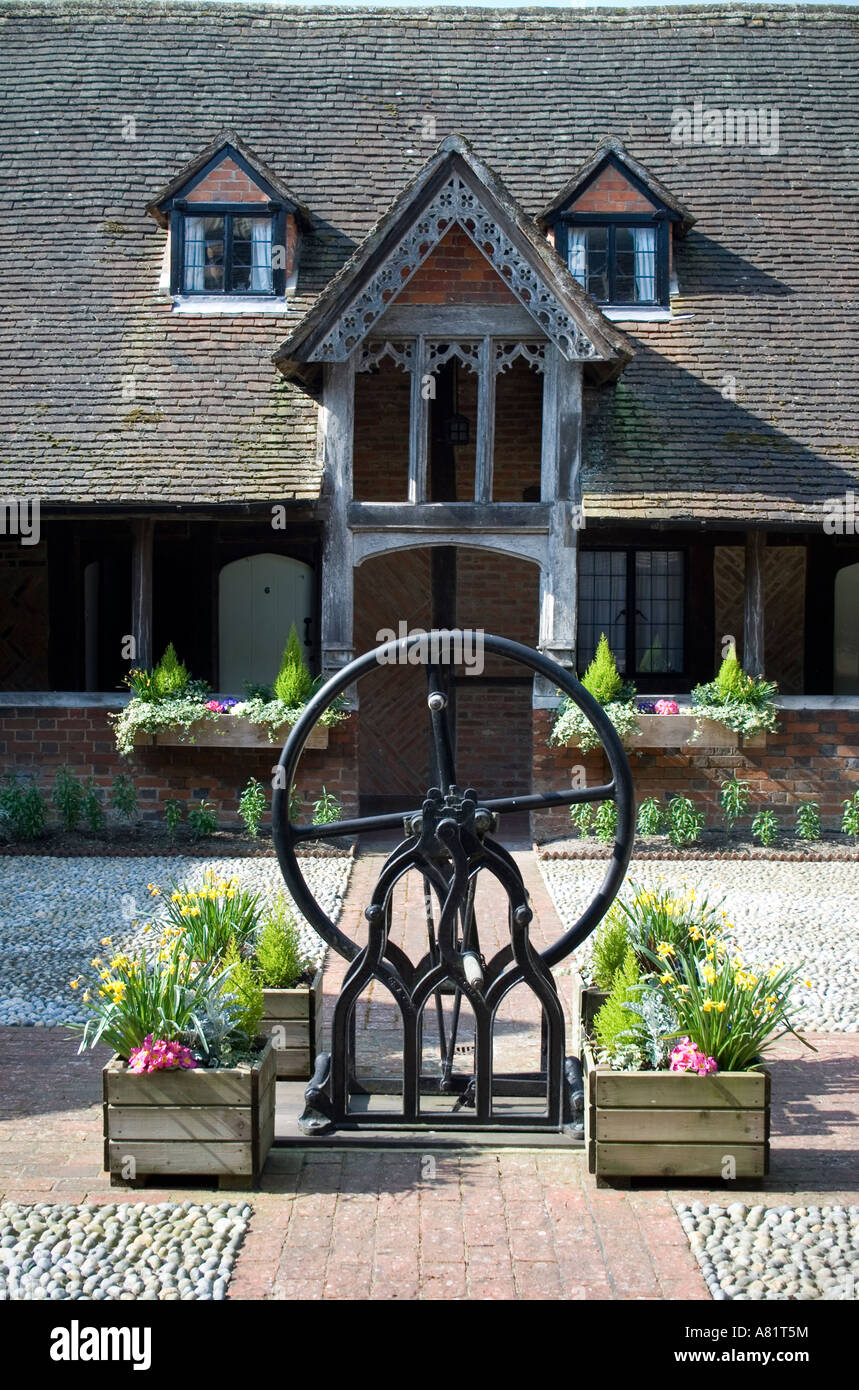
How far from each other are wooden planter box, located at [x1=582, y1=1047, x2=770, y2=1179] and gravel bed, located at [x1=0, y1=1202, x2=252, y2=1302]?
54.0 inches

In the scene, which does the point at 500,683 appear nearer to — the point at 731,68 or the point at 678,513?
the point at 678,513

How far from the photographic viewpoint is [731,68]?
16469 mm

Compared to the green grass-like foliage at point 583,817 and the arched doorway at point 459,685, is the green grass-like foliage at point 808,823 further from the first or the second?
the arched doorway at point 459,685

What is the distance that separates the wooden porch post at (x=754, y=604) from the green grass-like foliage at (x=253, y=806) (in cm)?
470

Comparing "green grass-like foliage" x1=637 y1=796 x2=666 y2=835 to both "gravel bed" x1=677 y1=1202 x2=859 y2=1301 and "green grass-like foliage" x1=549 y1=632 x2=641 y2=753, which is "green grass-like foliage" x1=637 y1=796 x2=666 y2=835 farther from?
"gravel bed" x1=677 y1=1202 x2=859 y2=1301

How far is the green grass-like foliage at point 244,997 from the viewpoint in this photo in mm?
5609

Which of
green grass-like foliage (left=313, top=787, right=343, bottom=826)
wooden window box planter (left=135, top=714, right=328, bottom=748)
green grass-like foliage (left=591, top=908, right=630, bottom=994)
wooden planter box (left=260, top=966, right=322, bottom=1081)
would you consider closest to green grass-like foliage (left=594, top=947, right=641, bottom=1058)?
green grass-like foliage (left=591, top=908, right=630, bottom=994)

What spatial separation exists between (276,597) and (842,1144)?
10.2 metres

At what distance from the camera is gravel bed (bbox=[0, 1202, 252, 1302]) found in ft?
14.7

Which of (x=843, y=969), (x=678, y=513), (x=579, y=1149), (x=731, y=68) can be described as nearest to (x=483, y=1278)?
(x=579, y=1149)

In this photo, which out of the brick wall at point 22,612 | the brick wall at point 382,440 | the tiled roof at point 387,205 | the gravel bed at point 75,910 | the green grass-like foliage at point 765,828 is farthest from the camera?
the brick wall at point 22,612

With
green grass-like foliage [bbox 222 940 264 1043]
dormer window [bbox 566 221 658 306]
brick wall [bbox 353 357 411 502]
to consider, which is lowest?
green grass-like foliage [bbox 222 940 264 1043]

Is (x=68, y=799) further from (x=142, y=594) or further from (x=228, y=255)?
(x=228, y=255)

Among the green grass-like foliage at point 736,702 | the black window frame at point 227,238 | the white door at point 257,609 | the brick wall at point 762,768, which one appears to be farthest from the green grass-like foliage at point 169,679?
the green grass-like foliage at point 736,702
